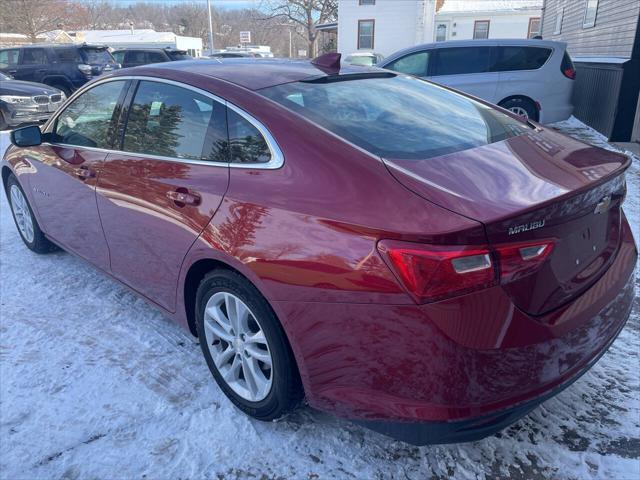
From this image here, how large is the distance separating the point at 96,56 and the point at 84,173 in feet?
51.0

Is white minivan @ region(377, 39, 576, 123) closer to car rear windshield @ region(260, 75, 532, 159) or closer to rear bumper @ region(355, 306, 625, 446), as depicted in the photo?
car rear windshield @ region(260, 75, 532, 159)

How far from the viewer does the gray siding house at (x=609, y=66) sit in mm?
8977

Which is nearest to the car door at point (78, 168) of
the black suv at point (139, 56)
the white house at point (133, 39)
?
the black suv at point (139, 56)

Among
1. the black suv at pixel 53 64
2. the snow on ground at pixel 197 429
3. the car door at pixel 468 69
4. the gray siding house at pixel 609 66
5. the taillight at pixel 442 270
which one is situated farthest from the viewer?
the black suv at pixel 53 64

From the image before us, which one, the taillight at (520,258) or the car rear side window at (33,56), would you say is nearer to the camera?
the taillight at (520,258)

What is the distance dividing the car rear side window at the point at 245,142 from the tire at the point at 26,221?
2710mm

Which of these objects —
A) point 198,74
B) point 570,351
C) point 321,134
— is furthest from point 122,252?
point 570,351

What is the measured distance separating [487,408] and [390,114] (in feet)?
4.68

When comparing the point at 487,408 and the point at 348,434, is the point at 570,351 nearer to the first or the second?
the point at 487,408

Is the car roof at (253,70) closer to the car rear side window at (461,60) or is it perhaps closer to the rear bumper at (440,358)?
the rear bumper at (440,358)

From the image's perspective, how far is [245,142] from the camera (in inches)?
92.1

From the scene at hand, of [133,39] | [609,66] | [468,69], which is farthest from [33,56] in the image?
[133,39]

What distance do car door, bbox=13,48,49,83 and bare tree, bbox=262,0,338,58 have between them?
2472 centimetres

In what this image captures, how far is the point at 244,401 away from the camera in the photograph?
248 cm
